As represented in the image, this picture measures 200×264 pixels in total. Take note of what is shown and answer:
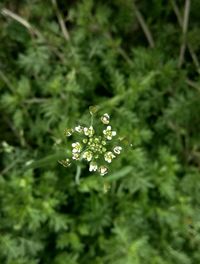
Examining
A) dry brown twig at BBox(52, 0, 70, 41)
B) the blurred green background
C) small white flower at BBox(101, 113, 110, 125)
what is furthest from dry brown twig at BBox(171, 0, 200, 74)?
small white flower at BBox(101, 113, 110, 125)

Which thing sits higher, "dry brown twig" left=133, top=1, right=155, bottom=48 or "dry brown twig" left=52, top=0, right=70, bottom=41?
"dry brown twig" left=52, top=0, right=70, bottom=41

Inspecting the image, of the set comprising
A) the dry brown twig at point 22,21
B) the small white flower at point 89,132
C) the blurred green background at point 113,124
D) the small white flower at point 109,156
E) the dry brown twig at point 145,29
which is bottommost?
the small white flower at point 109,156

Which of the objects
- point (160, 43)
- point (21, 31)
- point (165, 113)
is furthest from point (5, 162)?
point (160, 43)

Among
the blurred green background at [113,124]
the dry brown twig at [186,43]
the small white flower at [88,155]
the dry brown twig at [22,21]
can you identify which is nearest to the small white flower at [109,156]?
the small white flower at [88,155]

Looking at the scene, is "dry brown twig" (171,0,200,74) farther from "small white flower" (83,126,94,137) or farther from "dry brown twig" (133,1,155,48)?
"small white flower" (83,126,94,137)

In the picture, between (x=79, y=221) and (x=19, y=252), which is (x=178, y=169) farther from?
(x=19, y=252)

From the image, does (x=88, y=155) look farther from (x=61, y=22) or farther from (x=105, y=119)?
(x=61, y=22)

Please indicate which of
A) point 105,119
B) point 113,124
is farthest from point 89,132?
point 113,124

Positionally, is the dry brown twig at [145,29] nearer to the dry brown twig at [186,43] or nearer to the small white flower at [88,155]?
the dry brown twig at [186,43]
